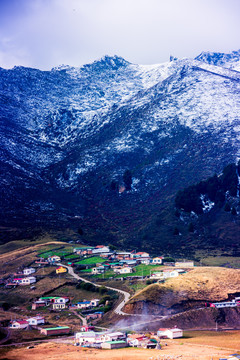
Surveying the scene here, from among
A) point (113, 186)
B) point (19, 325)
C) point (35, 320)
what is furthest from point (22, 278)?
point (113, 186)

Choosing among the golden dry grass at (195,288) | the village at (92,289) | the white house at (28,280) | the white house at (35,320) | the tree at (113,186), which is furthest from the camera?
the tree at (113,186)

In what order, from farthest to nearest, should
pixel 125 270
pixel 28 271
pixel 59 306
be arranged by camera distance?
pixel 28 271 < pixel 125 270 < pixel 59 306

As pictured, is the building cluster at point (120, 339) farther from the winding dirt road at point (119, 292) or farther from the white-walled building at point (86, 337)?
the winding dirt road at point (119, 292)

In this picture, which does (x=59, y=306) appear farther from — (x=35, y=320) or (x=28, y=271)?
(x=28, y=271)

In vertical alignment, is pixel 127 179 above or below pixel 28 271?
above

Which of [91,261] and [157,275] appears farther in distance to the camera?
[91,261]

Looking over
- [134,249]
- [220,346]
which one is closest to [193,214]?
[134,249]

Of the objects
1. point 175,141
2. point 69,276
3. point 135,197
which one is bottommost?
point 69,276

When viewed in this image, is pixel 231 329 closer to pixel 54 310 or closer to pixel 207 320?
pixel 207 320

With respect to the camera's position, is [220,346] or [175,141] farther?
[175,141]

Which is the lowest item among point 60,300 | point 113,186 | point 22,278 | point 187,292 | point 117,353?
point 117,353

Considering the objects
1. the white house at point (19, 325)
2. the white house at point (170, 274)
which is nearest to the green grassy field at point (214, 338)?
the white house at point (170, 274)
